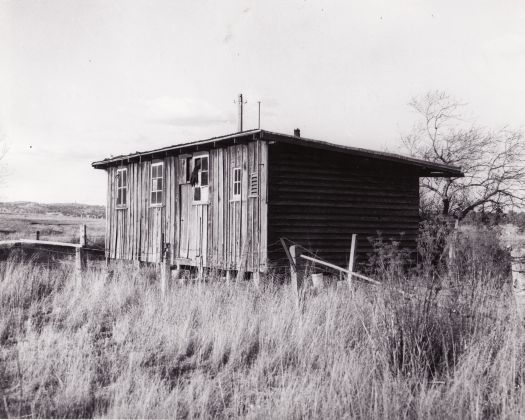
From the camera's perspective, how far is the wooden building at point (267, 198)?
12.4m

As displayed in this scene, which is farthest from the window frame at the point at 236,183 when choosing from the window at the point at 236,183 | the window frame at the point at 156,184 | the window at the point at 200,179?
the window frame at the point at 156,184

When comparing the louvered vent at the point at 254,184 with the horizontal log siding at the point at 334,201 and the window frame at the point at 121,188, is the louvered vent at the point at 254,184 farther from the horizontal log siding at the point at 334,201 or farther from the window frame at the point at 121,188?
the window frame at the point at 121,188

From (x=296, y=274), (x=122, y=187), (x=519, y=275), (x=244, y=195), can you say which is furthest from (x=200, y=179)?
(x=519, y=275)

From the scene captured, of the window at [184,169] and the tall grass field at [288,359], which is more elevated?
the window at [184,169]

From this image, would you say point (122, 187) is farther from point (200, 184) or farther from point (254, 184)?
→ point (254, 184)

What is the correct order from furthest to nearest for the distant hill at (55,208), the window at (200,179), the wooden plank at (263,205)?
the distant hill at (55,208) → the window at (200,179) → the wooden plank at (263,205)

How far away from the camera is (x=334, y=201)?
13.5m

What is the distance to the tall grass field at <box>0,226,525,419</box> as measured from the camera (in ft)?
14.3

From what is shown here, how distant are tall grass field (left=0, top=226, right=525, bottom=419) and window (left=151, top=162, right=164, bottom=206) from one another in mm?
8666

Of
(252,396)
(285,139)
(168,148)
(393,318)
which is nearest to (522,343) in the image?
(393,318)

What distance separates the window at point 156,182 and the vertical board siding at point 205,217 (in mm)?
190

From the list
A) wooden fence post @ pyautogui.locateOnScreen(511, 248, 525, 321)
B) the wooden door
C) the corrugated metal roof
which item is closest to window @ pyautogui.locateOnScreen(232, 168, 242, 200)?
the corrugated metal roof

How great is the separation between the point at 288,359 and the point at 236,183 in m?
7.97

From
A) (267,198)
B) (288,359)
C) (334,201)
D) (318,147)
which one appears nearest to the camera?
(288,359)
